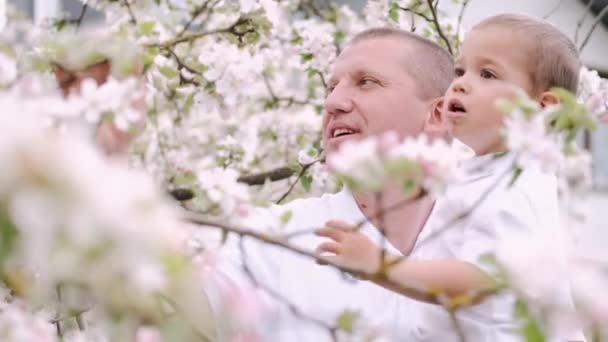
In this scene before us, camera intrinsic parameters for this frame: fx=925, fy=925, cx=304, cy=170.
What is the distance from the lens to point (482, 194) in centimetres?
115

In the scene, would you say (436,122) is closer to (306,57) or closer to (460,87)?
(460,87)

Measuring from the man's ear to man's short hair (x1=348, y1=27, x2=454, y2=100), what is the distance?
0.02 metres

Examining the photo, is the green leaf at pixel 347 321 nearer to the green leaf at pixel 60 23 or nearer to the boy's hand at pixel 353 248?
the boy's hand at pixel 353 248

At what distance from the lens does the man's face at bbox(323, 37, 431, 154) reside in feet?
5.31

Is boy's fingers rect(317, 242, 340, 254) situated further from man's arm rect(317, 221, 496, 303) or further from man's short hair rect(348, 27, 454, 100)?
man's short hair rect(348, 27, 454, 100)

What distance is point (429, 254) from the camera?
1426mm

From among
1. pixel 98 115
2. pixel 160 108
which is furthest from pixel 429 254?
pixel 160 108

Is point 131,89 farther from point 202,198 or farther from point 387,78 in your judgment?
point 387,78

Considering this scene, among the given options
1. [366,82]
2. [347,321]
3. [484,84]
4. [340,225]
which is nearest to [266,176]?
[366,82]

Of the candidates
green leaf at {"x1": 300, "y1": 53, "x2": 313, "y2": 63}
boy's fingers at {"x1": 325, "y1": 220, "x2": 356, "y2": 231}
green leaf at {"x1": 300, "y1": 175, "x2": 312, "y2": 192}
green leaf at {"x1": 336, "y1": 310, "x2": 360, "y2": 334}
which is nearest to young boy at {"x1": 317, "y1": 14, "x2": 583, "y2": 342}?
boy's fingers at {"x1": 325, "y1": 220, "x2": 356, "y2": 231}

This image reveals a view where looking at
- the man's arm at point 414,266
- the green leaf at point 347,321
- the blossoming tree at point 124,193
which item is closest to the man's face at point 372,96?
the blossoming tree at point 124,193

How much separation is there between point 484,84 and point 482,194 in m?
0.43

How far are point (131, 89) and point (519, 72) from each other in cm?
90

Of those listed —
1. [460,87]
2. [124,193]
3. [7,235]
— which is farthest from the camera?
[460,87]
